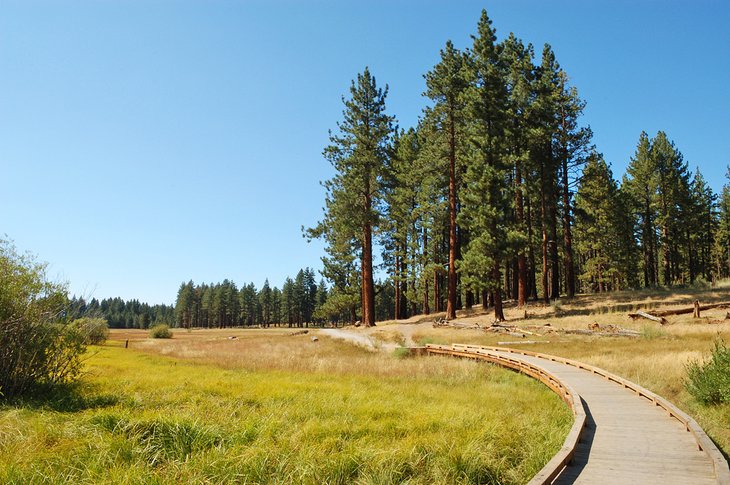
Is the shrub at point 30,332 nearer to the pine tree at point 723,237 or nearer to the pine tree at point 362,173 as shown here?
the pine tree at point 362,173

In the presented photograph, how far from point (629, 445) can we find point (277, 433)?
652cm

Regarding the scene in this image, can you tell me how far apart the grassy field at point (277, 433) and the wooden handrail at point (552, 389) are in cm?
37

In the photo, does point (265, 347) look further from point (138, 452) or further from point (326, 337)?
point (138, 452)

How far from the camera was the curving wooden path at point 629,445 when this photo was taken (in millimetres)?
6250

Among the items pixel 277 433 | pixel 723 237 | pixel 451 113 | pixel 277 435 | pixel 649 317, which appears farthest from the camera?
pixel 723 237

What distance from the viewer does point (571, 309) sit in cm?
3150

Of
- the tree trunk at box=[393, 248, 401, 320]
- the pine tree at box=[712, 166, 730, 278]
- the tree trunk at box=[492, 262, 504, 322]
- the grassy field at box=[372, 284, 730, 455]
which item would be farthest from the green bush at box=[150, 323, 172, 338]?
the pine tree at box=[712, 166, 730, 278]

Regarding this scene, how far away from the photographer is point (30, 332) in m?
11.5

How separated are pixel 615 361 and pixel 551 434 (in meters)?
10.5

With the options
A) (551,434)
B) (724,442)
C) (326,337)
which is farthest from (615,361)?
(326,337)

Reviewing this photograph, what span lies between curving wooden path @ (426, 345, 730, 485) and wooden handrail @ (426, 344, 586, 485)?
0.02m

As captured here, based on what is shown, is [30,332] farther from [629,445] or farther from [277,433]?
[629,445]

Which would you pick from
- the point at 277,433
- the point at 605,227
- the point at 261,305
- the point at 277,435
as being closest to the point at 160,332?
the point at 277,433

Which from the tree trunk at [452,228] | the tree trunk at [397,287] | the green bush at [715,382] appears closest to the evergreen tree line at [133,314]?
the tree trunk at [397,287]
